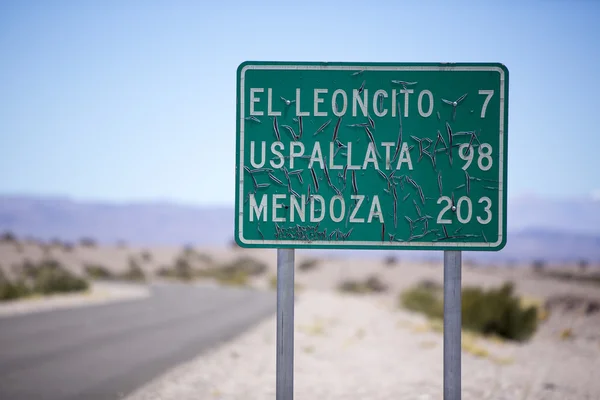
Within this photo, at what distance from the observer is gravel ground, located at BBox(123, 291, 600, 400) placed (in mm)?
10125

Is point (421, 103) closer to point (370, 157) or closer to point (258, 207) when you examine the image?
point (370, 157)

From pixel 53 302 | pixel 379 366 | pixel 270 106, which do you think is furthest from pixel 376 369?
pixel 53 302

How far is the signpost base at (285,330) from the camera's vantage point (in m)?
5.04

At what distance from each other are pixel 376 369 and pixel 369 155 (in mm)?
8334

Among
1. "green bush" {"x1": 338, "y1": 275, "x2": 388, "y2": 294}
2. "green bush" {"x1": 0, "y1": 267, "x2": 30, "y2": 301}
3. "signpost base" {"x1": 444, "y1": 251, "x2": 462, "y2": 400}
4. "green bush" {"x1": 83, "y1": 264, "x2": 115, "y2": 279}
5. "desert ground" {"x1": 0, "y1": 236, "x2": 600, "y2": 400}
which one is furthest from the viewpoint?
"green bush" {"x1": 83, "y1": 264, "x2": 115, "y2": 279}

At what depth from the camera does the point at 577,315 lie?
106ft

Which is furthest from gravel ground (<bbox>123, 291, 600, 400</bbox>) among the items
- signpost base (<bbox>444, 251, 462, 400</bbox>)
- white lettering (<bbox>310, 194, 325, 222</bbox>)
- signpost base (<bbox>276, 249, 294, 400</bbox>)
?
white lettering (<bbox>310, 194, 325, 222</bbox>)

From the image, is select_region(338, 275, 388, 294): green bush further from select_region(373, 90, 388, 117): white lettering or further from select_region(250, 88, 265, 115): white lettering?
select_region(250, 88, 265, 115): white lettering

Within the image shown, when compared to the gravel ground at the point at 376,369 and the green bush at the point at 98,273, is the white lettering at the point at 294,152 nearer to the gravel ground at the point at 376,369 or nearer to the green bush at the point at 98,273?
the gravel ground at the point at 376,369

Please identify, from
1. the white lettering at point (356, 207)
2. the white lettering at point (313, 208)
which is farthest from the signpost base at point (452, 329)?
the white lettering at point (313, 208)

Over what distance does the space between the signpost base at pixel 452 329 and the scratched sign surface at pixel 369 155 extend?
259mm

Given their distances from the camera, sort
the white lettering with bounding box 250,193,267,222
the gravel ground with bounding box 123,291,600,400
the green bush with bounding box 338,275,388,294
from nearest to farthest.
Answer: the white lettering with bounding box 250,193,267,222, the gravel ground with bounding box 123,291,600,400, the green bush with bounding box 338,275,388,294

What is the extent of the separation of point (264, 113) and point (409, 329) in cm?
1645

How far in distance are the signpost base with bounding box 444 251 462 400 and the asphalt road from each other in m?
6.24
